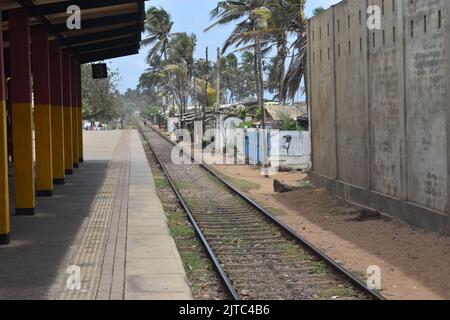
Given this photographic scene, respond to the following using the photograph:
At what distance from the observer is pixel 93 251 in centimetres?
1035

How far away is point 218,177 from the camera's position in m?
23.5

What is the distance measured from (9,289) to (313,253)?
4.63 meters

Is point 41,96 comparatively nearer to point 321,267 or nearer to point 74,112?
point 321,267

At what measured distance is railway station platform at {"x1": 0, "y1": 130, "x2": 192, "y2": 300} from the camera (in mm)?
8031

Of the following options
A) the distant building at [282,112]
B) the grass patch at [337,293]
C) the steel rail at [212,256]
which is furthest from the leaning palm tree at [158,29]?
the grass patch at [337,293]

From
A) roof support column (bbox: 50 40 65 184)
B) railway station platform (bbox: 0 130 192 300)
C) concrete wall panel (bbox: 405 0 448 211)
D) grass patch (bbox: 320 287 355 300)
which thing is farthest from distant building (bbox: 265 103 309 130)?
grass patch (bbox: 320 287 355 300)

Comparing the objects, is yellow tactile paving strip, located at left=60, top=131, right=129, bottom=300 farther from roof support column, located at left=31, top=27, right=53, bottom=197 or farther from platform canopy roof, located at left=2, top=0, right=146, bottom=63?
platform canopy roof, located at left=2, top=0, right=146, bottom=63

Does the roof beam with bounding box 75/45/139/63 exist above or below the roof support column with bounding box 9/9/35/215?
above

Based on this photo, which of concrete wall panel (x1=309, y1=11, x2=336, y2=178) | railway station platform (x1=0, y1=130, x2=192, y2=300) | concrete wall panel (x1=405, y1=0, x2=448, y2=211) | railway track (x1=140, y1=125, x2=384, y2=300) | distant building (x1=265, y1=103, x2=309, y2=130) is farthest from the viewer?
distant building (x1=265, y1=103, x2=309, y2=130)

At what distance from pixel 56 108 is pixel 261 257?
380 inches

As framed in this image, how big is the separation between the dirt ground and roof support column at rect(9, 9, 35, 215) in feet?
17.1

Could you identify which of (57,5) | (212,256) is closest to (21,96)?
(57,5)

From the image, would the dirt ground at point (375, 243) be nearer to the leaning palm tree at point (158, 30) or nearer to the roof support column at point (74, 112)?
the roof support column at point (74, 112)

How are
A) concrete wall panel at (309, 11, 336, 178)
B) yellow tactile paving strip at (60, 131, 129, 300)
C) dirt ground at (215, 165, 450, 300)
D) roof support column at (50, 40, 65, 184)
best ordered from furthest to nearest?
roof support column at (50, 40, 65, 184), concrete wall panel at (309, 11, 336, 178), dirt ground at (215, 165, 450, 300), yellow tactile paving strip at (60, 131, 129, 300)
